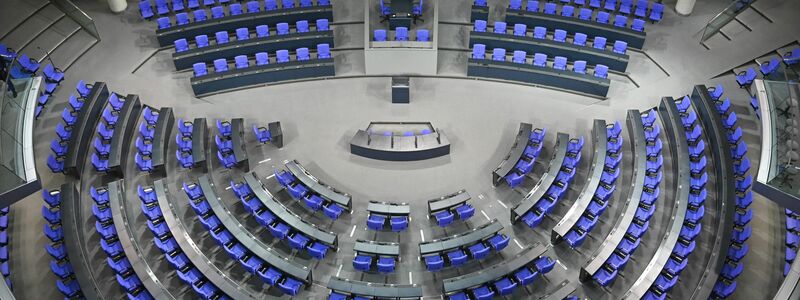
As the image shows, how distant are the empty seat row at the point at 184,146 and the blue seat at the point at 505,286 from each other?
8463mm

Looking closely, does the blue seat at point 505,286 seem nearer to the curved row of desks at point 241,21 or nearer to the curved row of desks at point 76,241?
the curved row of desks at point 76,241

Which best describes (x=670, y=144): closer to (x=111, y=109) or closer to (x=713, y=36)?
(x=713, y=36)

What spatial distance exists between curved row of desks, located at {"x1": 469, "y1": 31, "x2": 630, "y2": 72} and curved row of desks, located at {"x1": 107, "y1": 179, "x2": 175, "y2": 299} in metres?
11.3

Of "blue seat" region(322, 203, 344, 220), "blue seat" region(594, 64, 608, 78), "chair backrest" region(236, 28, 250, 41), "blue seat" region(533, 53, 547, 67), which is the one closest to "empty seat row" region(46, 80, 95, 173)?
"chair backrest" region(236, 28, 250, 41)

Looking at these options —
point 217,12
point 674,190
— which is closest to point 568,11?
point 674,190

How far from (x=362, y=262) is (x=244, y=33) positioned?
9.63 m

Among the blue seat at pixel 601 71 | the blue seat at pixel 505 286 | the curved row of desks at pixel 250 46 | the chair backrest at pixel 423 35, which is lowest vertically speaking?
the blue seat at pixel 505 286

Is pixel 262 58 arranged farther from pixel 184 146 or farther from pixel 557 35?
pixel 557 35

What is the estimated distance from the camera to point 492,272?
14461 millimetres

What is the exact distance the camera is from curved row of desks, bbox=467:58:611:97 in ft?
63.9

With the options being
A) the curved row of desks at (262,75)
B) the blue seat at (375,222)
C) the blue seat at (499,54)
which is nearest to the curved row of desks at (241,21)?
the curved row of desks at (262,75)

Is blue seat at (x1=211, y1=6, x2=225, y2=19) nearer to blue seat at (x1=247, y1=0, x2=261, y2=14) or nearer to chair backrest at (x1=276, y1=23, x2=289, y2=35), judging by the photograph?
blue seat at (x1=247, y1=0, x2=261, y2=14)

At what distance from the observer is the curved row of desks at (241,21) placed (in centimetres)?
2111

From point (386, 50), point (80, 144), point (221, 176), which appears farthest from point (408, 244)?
point (80, 144)
